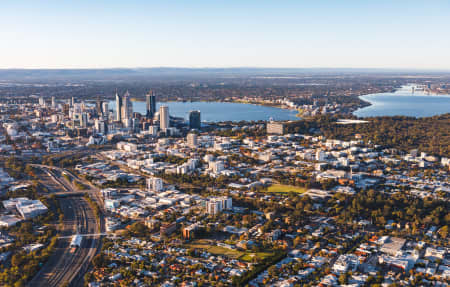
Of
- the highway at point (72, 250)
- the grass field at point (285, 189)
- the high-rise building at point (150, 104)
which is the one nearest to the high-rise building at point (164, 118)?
the high-rise building at point (150, 104)

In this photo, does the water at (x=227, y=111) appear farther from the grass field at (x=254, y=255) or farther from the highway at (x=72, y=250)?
the grass field at (x=254, y=255)

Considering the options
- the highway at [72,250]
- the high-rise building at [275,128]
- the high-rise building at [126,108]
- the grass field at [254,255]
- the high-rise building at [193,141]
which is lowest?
the highway at [72,250]

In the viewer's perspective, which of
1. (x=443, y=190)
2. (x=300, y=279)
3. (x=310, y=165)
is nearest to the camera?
(x=300, y=279)

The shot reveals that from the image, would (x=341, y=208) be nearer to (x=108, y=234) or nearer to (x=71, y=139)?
(x=108, y=234)

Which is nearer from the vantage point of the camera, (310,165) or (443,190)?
(443,190)

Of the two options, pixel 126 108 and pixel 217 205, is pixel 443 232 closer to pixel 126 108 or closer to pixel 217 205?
pixel 217 205

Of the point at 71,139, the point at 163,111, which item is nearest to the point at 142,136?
the point at 163,111

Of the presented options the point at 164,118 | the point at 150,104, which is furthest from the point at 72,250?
the point at 150,104
